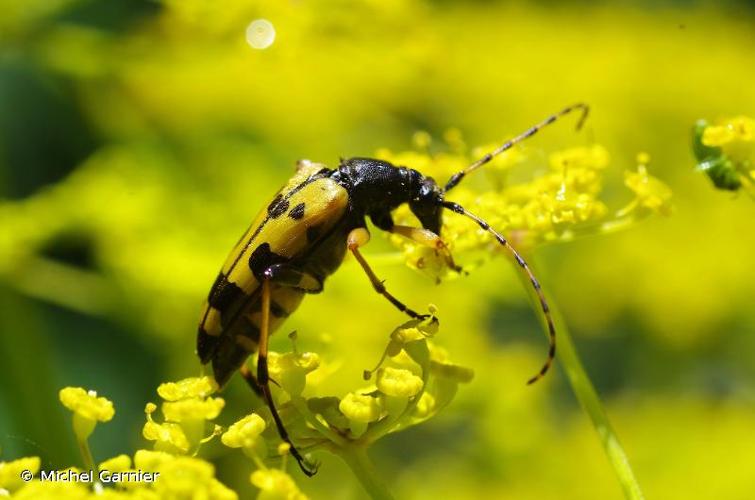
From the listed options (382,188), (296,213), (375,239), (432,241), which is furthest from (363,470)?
(375,239)

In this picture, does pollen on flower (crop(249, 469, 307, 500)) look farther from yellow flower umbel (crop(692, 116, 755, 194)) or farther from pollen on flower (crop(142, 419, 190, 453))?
yellow flower umbel (crop(692, 116, 755, 194))

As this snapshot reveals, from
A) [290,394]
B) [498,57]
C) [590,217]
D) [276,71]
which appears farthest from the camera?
[498,57]

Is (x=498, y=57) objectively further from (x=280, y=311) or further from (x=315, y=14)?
(x=280, y=311)

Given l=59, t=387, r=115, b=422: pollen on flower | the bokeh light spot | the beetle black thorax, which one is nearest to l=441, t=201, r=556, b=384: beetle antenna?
the beetle black thorax

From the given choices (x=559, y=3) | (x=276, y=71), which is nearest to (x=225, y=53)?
(x=276, y=71)

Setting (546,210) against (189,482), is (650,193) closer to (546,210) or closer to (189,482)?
(546,210)

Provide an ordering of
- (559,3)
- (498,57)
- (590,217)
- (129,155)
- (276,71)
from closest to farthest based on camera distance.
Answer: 1. (590,217)
2. (129,155)
3. (276,71)
4. (498,57)
5. (559,3)

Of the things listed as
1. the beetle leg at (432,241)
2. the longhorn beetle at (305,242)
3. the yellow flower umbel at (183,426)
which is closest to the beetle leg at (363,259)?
the longhorn beetle at (305,242)

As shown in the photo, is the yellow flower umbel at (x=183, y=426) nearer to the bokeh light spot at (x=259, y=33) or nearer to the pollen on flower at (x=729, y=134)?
the pollen on flower at (x=729, y=134)
